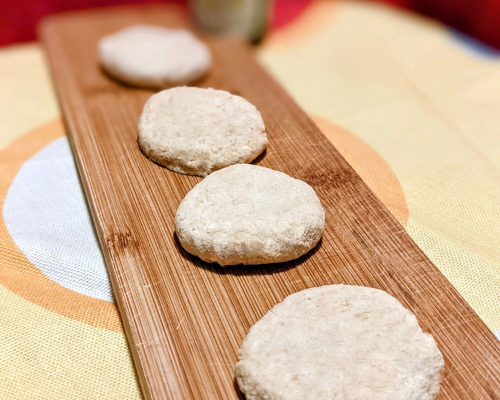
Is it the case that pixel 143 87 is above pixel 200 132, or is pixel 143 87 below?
below

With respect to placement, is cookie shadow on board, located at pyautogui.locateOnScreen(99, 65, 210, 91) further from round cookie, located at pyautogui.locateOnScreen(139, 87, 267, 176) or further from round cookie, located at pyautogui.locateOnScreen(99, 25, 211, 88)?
round cookie, located at pyautogui.locateOnScreen(139, 87, 267, 176)

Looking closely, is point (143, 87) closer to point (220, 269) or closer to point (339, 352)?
point (220, 269)

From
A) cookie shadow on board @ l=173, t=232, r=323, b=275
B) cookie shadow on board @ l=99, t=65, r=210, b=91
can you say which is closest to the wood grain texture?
cookie shadow on board @ l=173, t=232, r=323, b=275

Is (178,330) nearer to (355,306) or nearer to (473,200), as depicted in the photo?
(355,306)

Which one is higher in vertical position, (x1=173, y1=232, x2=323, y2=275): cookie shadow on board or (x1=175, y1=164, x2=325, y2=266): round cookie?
(x1=175, y1=164, x2=325, y2=266): round cookie

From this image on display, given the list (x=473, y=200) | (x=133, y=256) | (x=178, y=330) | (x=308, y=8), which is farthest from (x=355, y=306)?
(x=308, y=8)

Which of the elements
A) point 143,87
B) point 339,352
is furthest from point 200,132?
point 339,352
